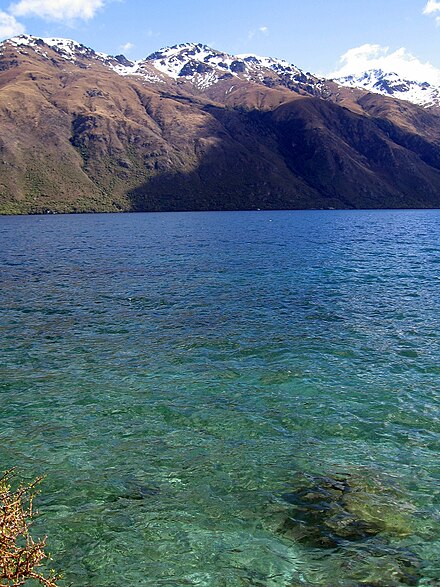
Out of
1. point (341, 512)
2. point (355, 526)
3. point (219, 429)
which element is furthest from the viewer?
point (219, 429)

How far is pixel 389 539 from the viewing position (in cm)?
1246

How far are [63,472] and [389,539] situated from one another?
9.94 metres

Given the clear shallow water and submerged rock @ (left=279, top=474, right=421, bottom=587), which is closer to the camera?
submerged rock @ (left=279, top=474, right=421, bottom=587)

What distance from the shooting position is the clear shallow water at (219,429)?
39.7ft

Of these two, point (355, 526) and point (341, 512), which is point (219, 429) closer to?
point (341, 512)

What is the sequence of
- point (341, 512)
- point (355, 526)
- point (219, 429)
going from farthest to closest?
point (219, 429) < point (341, 512) < point (355, 526)

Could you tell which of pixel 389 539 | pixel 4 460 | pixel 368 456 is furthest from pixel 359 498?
pixel 4 460

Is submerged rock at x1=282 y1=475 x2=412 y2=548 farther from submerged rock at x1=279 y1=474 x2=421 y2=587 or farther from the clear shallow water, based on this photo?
the clear shallow water

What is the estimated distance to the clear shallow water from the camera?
39.7 feet

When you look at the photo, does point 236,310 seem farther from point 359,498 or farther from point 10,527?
point 10,527

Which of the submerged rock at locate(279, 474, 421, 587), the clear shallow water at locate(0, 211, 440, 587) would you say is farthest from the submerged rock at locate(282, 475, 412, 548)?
the clear shallow water at locate(0, 211, 440, 587)

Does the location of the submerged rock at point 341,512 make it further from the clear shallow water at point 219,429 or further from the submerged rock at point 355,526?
the clear shallow water at point 219,429

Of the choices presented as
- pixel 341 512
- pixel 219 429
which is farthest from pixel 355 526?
pixel 219 429

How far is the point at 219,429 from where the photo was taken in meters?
18.8
